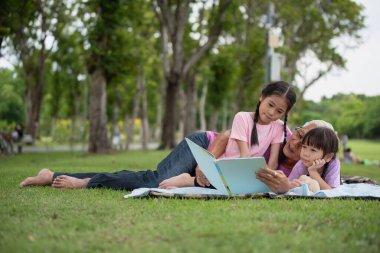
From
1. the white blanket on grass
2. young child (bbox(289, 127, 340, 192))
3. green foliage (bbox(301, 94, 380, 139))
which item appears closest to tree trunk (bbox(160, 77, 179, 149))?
green foliage (bbox(301, 94, 380, 139))

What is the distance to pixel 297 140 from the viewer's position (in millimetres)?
6445

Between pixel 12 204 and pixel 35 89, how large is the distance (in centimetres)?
2879

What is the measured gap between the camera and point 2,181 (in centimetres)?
813

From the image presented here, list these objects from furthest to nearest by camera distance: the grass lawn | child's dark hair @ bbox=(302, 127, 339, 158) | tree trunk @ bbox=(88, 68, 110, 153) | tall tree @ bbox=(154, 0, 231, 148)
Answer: tall tree @ bbox=(154, 0, 231, 148) → tree trunk @ bbox=(88, 68, 110, 153) → child's dark hair @ bbox=(302, 127, 339, 158) → the grass lawn

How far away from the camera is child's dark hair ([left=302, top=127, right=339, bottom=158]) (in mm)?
6066

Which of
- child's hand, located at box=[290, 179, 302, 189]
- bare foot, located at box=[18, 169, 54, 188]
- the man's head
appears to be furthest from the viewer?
bare foot, located at box=[18, 169, 54, 188]

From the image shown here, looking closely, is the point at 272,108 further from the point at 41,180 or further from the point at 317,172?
the point at 41,180

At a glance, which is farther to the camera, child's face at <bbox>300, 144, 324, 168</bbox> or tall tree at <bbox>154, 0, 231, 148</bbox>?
tall tree at <bbox>154, 0, 231, 148</bbox>

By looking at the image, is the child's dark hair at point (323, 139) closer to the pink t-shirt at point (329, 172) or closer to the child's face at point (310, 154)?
the child's face at point (310, 154)

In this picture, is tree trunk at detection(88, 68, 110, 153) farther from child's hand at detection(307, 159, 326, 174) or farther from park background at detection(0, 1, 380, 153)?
child's hand at detection(307, 159, 326, 174)

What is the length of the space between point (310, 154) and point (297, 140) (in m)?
0.35

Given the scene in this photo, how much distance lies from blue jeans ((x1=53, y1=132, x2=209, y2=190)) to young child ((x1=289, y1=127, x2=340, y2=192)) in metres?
1.38

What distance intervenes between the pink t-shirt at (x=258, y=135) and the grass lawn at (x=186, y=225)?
994mm

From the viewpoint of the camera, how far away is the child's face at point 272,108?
632 centimetres
